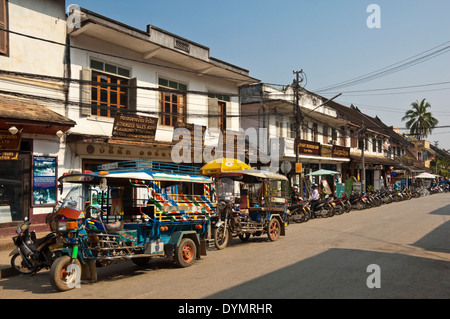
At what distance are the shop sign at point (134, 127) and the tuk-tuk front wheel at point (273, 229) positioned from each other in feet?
21.3

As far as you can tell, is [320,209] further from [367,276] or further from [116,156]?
[367,276]

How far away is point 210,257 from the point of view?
9297 millimetres

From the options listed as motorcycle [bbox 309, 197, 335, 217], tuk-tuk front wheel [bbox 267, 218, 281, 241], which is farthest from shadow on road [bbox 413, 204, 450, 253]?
motorcycle [bbox 309, 197, 335, 217]

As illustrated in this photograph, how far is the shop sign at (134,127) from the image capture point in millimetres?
14031

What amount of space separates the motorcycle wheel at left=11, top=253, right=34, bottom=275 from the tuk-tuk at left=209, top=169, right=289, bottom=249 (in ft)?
15.4

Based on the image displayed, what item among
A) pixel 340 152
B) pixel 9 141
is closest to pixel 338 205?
pixel 340 152

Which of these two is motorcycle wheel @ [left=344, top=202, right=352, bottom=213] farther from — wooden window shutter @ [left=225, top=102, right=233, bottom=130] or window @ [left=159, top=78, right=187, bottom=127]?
window @ [left=159, top=78, right=187, bottom=127]

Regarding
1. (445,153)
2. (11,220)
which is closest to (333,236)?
(11,220)

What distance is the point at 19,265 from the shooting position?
8055mm

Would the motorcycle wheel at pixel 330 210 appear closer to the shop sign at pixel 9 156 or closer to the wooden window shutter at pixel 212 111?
the wooden window shutter at pixel 212 111

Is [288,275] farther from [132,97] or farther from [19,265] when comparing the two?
[132,97]

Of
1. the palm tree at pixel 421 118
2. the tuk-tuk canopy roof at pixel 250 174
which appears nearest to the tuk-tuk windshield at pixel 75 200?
the tuk-tuk canopy roof at pixel 250 174

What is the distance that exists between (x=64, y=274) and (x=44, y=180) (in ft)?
23.4
